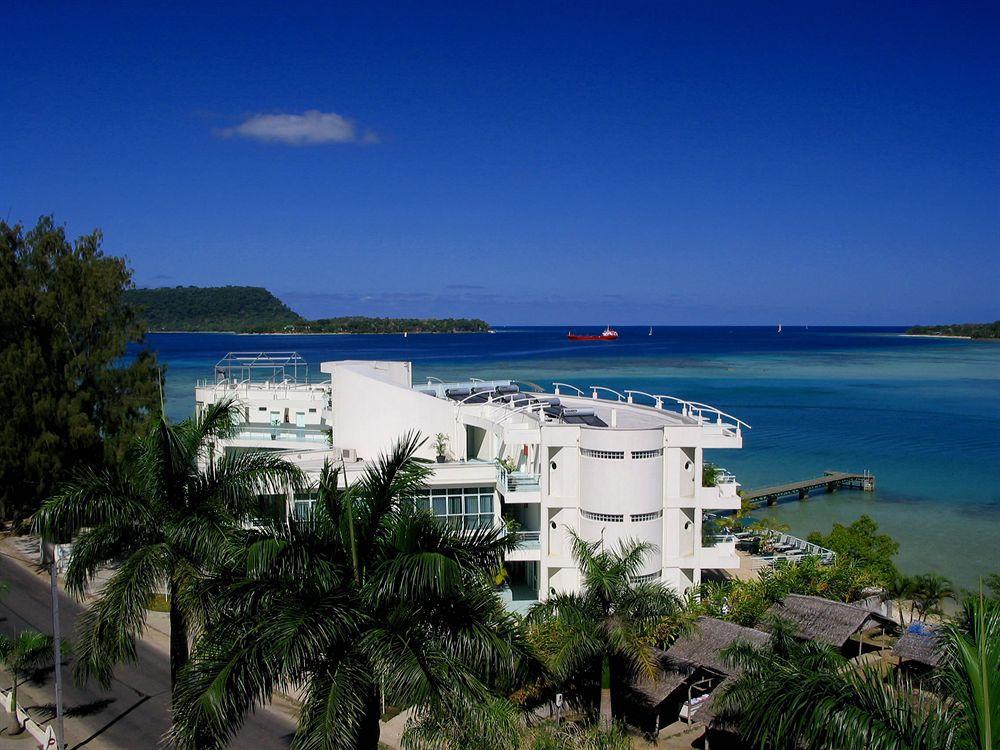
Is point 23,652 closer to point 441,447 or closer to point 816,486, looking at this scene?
point 441,447

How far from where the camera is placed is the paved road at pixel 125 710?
57.0ft

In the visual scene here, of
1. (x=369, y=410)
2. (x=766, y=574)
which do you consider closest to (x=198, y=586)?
(x=766, y=574)

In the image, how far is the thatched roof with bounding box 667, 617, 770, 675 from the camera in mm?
19484

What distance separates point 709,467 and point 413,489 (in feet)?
62.0

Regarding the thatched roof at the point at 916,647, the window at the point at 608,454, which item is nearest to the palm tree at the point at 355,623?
the window at the point at 608,454

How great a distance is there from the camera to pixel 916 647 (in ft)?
69.1

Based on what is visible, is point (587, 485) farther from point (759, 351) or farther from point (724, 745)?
point (759, 351)

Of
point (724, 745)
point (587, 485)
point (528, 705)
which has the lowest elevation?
point (724, 745)

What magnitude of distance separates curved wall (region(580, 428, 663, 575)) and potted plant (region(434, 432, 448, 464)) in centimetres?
756

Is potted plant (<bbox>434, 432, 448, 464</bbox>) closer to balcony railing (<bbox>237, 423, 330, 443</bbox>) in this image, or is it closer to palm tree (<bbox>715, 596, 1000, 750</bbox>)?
balcony railing (<bbox>237, 423, 330, 443</bbox>)

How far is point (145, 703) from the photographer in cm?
1917

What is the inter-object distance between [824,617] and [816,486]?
34470mm

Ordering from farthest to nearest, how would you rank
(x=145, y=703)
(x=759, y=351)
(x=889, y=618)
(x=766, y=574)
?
(x=759, y=351) < (x=766, y=574) < (x=889, y=618) < (x=145, y=703)

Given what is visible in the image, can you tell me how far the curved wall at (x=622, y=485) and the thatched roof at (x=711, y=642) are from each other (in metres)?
3.12
